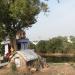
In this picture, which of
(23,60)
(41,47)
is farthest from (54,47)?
(23,60)

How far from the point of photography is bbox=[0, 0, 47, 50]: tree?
38.7 m

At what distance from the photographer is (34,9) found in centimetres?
3950

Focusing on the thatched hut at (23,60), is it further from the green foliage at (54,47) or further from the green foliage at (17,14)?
the green foliage at (54,47)

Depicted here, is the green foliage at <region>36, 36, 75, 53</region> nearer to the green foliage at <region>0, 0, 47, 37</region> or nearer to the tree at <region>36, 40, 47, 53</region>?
the tree at <region>36, 40, 47, 53</region>

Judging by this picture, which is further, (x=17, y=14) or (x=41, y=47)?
(x=41, y=47)

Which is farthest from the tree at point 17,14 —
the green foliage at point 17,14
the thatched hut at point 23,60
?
the thatched hut at point 23,60

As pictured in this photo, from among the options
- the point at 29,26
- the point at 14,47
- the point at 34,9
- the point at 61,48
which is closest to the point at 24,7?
the point at 34,9

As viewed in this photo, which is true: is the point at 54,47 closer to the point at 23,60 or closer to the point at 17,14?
the point at 17,14

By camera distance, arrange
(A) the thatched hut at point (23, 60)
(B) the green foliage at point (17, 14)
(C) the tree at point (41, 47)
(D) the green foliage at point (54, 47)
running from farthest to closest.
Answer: (D) the green foliage at point (54, 47)
(C) the tree at point (41, 47)
(B) the green foliage at point (17, 14)
(A) the thatched hut at point (23, 60)

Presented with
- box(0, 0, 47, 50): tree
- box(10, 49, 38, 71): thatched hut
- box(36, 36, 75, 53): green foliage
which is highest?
box(0, 0, 47, 50): tree

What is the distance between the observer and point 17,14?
39219mm

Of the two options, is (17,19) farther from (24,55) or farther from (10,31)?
(24,55)

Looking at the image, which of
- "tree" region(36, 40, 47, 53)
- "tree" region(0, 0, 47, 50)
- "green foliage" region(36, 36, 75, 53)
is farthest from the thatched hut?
"green foliage" region(36, 36, 75, 53)

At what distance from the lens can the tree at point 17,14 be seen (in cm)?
3866
